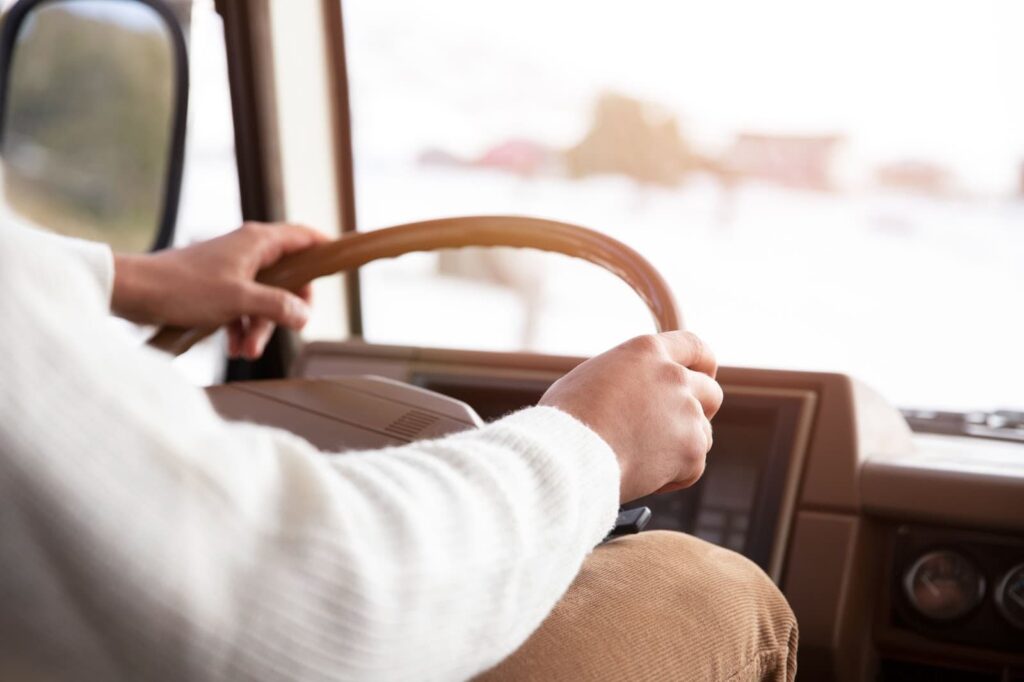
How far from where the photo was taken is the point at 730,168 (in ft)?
7.59

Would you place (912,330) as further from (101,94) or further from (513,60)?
(101,94)

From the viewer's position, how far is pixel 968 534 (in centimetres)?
135

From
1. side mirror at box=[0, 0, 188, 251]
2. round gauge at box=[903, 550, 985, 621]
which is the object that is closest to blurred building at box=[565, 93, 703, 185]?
side mirror at box=[0, 0, 188, 251]

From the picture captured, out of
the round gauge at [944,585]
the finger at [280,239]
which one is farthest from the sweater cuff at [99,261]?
the round gauge at [944,585]

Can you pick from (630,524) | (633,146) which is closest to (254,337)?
(630,524)

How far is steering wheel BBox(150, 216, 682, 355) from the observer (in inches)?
38.3

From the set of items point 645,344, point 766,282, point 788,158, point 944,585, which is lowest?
point 944,585

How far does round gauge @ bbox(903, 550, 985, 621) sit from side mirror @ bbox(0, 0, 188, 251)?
1567mm

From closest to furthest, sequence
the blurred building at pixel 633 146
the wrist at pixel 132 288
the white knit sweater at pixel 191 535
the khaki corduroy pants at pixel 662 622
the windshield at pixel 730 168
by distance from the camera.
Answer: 1. the white knit sweater at pixel 191 535
2. the khaki corduroy pants at pixel 662 622
3. the wrist at pixel 132 288
4. the windshield at pixel 730 168
5. the blurred building at pixel 633 146

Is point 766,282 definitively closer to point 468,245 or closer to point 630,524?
point 468,245

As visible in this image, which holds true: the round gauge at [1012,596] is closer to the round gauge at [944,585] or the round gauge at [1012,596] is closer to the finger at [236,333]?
the round gauge at [944,585]

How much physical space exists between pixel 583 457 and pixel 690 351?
197 mm

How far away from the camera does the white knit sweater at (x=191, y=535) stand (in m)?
0.37

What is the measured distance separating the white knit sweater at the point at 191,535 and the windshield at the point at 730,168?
1310 mm
